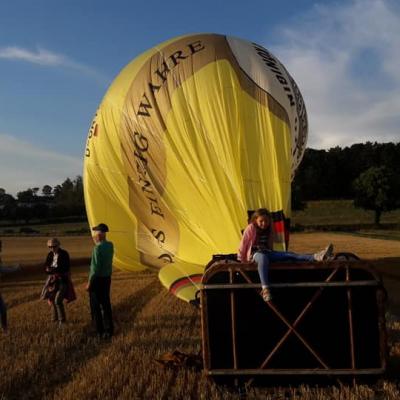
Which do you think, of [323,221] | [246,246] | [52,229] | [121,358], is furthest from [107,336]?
[52,229]

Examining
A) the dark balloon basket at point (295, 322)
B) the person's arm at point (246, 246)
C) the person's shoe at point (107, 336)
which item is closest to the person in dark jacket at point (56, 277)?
the person's shoe at point (107, 336)

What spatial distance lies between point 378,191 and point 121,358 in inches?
1976

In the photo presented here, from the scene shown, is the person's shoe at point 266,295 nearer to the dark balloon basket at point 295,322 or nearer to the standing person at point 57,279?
the dark balloon basket at point 295,322

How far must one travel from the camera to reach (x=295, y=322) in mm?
4891

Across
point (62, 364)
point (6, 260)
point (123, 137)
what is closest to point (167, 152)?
point (123, 137)

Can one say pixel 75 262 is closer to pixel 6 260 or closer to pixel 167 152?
pixel 6 260

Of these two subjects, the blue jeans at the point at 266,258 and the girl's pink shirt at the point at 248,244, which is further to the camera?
the girl's pink shirt at the point at 248,244

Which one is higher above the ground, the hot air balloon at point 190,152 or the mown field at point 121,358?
the hot air balloon at point 190,152

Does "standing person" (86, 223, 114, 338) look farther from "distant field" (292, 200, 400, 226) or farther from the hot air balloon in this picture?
"distant field" (292, 200, 400, 226)

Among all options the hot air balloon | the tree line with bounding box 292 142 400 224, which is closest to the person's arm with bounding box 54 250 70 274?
the hot air balloon

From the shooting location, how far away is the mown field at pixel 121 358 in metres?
4.85

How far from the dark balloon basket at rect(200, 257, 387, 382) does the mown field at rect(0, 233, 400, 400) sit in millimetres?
204

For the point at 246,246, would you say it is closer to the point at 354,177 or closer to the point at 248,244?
the point at 248,244

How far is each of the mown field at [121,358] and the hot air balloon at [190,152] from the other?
112 centimetres
